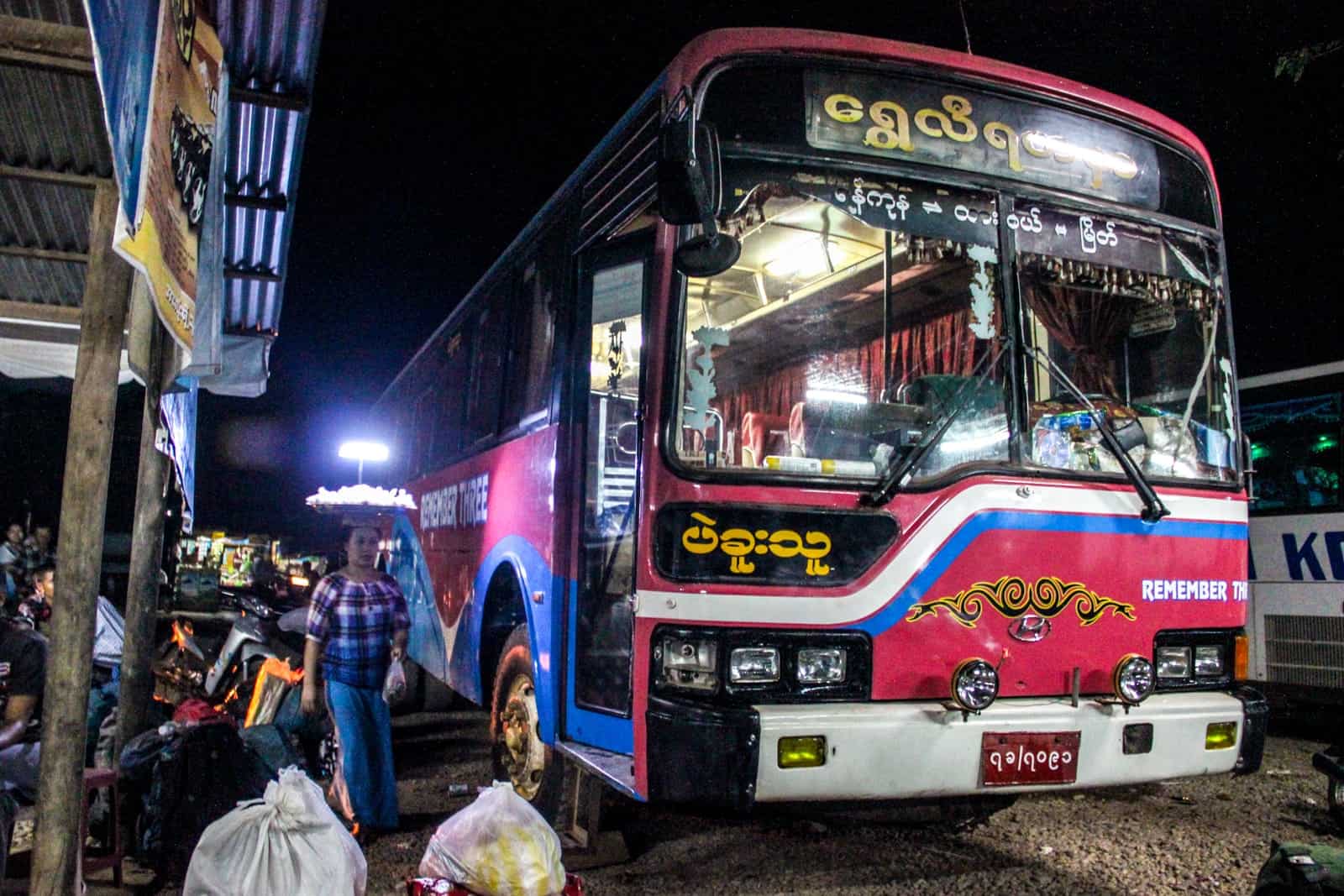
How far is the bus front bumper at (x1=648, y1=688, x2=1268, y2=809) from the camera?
357cm

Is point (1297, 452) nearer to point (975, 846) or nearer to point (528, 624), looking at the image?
point (975, 846)

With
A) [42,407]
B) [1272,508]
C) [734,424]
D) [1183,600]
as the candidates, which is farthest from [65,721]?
[42,407]

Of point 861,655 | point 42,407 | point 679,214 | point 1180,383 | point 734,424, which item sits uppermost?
point 42,407

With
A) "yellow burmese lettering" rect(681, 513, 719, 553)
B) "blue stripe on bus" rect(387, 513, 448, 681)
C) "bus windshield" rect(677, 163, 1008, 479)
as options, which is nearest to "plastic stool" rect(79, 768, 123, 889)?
"yellow burmese lettering" rect(681, 513, 719, 553)

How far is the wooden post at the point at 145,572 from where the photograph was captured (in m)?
5.21

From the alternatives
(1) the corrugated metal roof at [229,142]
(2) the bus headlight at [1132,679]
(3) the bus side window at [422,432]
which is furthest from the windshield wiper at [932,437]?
(3) the bus side window at [422,432]

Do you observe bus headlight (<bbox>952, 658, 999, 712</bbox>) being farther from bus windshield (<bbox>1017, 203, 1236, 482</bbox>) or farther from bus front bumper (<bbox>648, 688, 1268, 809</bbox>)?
bus windshield (<bbox>1017, 203, 1236, 482</bbox>)

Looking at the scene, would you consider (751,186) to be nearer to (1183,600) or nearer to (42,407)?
(1183,600)

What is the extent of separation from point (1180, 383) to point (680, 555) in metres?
2.72

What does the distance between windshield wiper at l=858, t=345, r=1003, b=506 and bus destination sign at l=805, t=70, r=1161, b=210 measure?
866 mm

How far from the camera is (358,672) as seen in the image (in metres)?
5.40

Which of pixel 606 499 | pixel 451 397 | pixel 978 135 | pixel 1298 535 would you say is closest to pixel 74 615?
pixel 606 499

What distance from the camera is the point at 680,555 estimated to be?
3.80 metres

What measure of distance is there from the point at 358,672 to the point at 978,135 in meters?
4.16
